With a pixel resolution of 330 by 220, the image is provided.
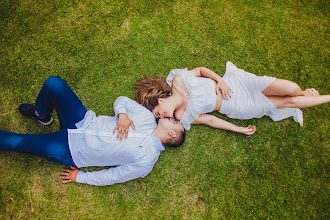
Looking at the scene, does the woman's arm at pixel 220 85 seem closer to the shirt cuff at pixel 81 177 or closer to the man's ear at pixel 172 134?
the man's ear at pixel 172 134

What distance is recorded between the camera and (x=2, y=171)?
10.5 ft

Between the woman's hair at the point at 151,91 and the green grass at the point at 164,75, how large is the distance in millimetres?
316

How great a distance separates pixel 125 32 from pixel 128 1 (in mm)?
651

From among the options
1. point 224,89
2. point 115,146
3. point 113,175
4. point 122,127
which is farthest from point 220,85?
point 113,175

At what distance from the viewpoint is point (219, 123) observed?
356 centimetres

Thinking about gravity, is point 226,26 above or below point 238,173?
above

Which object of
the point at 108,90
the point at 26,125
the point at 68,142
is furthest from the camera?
the point at 108,90

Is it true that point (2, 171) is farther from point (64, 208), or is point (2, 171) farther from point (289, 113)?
point (289, 113)

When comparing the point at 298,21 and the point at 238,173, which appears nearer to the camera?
the point at 238,173

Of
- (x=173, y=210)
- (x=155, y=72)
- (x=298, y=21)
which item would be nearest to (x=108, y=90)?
(x=155, y=72)

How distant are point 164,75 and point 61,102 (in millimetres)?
1808

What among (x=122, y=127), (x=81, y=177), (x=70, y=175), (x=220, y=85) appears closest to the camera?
(x=122, y=127)

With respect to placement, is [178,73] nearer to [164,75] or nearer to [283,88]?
[164,75]

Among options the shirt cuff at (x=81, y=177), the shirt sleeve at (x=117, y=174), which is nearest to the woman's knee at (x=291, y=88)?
the shirt sleeve at (x=117, y=174)
